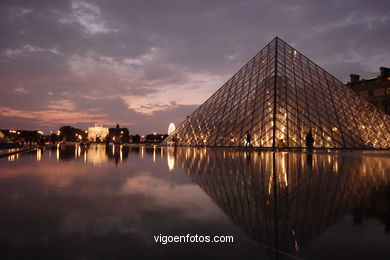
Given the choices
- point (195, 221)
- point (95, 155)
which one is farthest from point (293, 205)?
point (95, 155)

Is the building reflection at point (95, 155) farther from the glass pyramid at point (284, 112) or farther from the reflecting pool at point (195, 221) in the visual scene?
the reflecting pool at point (195, 221)

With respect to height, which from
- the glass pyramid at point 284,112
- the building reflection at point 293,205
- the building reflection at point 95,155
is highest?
the glass pyramid at point 284,112

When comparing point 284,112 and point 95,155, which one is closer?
point 95,155

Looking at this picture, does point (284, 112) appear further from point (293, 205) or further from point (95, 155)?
point (293, 205)

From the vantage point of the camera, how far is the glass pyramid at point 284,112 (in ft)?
77.8

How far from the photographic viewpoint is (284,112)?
24062 mm

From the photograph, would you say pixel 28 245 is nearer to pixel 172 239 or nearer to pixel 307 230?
pixel 172 239

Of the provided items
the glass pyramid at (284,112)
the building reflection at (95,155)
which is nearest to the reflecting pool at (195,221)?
the building reflection at (95,155)

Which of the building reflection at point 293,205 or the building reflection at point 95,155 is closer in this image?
the building reflection at point 293,205

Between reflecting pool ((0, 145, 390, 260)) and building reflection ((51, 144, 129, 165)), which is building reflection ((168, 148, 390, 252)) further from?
building reflection ((51, 144, 129, 165))

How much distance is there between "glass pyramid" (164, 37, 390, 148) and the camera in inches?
934

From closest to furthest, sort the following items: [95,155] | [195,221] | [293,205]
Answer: [195,221] < [293,205] < [95,155]

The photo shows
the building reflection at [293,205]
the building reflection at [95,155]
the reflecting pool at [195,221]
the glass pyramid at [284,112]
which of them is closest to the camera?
the reflecting pool at [195,221]

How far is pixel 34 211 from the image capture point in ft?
12.3
